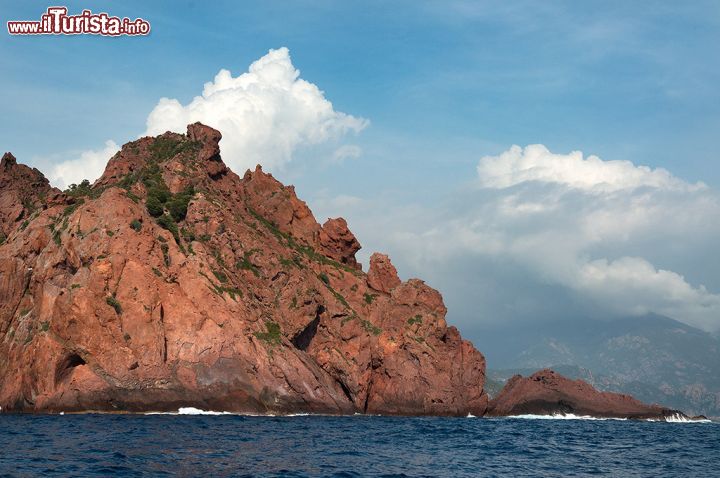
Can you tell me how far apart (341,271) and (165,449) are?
271 feet

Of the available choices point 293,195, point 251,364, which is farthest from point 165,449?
point 293,195

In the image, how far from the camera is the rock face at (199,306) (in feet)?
277

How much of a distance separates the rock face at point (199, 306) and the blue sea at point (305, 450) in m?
10.8

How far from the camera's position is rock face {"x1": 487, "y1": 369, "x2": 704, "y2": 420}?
131m

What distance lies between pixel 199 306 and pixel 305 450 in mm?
46695

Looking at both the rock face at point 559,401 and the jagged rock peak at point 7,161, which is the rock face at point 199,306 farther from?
the rock face at point 559,401

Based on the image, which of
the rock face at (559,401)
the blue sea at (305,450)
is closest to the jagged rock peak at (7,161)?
the blue sea at (305,450)

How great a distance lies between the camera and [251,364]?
9225cm

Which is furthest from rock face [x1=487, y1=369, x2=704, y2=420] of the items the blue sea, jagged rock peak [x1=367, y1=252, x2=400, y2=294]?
the blue sea

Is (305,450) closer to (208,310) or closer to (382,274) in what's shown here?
(208,310)

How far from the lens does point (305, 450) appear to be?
1991 inches

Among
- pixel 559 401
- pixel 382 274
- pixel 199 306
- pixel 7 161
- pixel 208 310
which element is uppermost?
pixel 7 161

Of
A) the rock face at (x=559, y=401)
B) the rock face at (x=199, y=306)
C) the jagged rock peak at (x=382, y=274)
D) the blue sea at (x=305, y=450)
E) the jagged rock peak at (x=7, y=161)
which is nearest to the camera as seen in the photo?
the blue sea at (x=305, y=450)

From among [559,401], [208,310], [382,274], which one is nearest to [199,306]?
[208,310]
